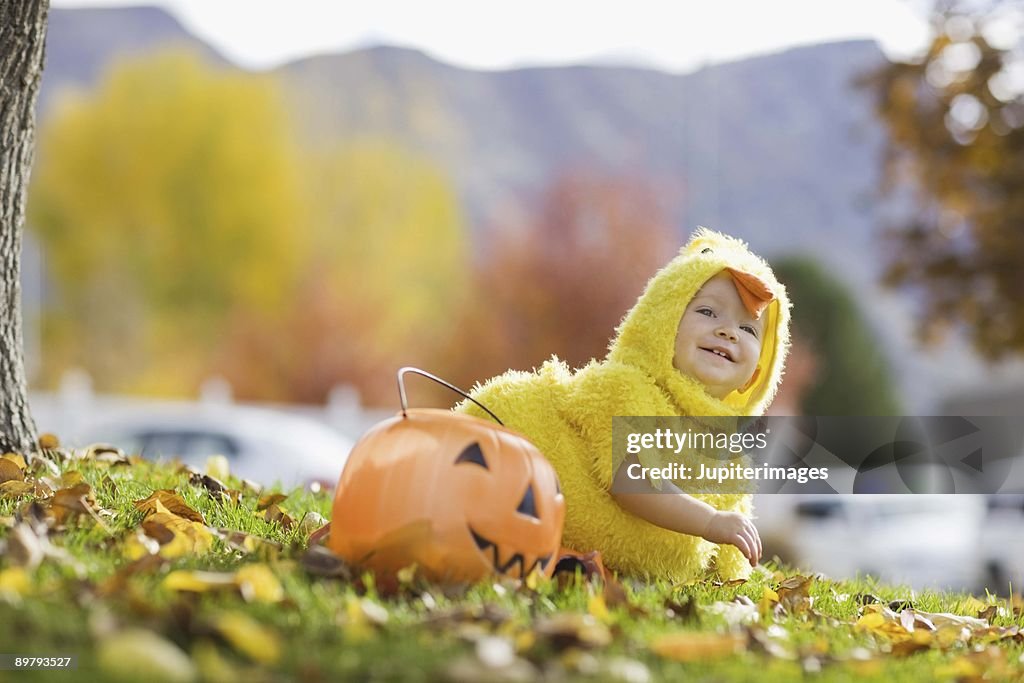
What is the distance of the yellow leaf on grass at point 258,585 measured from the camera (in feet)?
8.57

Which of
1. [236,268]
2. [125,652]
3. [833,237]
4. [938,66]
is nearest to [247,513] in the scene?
[125,652]

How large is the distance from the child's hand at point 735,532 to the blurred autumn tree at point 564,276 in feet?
62.1

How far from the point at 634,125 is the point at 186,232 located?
3350 cm

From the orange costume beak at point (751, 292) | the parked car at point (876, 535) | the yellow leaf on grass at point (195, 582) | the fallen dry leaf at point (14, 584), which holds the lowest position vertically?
the parked car at point (876, 535)

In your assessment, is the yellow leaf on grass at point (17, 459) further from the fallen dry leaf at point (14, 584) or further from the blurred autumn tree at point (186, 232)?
the blurred autumn tree at point (186, 232)

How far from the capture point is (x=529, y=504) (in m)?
3.15

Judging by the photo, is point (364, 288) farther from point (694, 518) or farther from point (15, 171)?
point (694, 518)

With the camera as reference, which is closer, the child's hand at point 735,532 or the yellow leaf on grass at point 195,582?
the yellow leaf on grass at point 195,582

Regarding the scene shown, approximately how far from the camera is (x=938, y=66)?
40.9 ft

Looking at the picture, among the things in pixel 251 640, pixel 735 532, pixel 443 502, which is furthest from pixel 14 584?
pixel 735 532

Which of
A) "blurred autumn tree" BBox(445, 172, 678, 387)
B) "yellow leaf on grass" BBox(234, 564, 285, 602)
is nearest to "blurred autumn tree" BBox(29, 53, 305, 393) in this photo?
"blurred autumn tree" BBox(445, 172, 678, 387)

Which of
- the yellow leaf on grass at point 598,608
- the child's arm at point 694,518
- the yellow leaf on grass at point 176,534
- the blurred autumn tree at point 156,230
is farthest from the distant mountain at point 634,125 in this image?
the yellow leaf on grass at point 598,608

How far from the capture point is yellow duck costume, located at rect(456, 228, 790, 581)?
12.1ft

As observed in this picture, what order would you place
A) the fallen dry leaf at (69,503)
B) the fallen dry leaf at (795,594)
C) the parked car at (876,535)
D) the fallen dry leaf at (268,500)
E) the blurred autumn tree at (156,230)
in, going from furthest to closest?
the blurred autumn tree at (156,230)
the parked car at (876,535)
the fallen dry leaf at (268,500)
the fallen dry leaf at (795,594)
the fallen dry leaf at (69,503)
